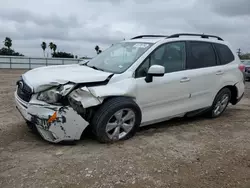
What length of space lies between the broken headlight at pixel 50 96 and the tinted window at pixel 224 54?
11.8 ft

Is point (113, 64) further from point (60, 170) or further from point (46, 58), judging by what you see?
point (46, 58)

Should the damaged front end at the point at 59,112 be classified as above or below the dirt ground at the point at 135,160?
above

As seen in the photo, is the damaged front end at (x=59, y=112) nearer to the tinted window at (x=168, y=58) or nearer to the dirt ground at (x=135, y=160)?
the dirt ground at (x=135, y=160)

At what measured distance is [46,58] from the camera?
25609 mm

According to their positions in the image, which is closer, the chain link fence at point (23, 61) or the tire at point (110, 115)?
the tire at point (110, 115)

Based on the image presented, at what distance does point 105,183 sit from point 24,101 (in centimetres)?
186

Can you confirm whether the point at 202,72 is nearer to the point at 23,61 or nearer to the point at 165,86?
the point at 165,86

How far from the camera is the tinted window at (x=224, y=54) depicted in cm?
594

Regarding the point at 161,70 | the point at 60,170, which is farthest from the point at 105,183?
the point at 161,70

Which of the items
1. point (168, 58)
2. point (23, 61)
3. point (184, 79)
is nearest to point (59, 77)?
point (168, 58)

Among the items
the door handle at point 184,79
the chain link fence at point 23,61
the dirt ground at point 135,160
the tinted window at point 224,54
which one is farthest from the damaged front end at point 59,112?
the chain link fence at point 23,61

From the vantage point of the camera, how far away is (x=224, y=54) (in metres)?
6.05

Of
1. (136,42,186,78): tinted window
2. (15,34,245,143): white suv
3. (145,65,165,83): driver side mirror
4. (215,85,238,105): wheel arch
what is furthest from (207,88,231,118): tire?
(145,65,165,83): driver side mirror

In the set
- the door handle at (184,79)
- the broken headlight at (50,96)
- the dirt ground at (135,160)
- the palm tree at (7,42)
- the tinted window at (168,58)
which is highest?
the palm tree at (7,42)
